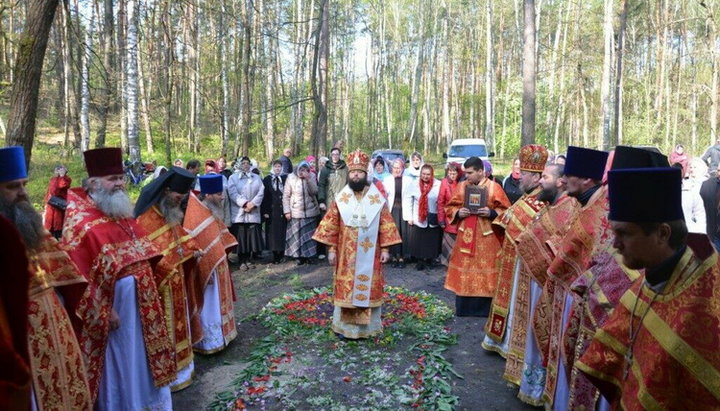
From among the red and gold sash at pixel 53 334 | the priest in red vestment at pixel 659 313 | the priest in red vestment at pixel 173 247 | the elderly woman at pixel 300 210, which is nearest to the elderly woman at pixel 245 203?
the elderly woman at pixel 300 210

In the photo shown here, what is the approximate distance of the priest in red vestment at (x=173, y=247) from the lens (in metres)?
4.82

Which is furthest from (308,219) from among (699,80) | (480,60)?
(480,60)

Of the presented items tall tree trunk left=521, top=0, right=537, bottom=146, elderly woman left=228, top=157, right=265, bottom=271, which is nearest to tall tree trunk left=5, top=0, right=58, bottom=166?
elderly woman left=228, top=157, right=265, bottom=271

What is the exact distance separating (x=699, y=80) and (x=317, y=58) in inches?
1087

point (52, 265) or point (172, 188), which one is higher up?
point (172, 188)

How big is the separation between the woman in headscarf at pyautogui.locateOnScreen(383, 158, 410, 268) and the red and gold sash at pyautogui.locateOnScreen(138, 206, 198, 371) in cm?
596

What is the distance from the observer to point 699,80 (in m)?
31.1

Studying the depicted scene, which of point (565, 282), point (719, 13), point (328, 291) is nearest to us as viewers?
point (565, 282)

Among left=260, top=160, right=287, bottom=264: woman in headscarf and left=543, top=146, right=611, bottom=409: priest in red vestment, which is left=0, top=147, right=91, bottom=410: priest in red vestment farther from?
left=260, top=160, right=287, bottom=264: woman in headscarf

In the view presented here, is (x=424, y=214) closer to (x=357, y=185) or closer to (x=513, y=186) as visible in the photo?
(x=513, y=186)

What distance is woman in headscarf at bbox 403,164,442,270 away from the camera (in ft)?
34.1

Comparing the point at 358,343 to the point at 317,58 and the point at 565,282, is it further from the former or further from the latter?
the point at 317,58

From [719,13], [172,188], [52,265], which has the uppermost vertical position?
[719,13]

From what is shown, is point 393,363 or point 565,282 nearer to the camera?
point 565,282
